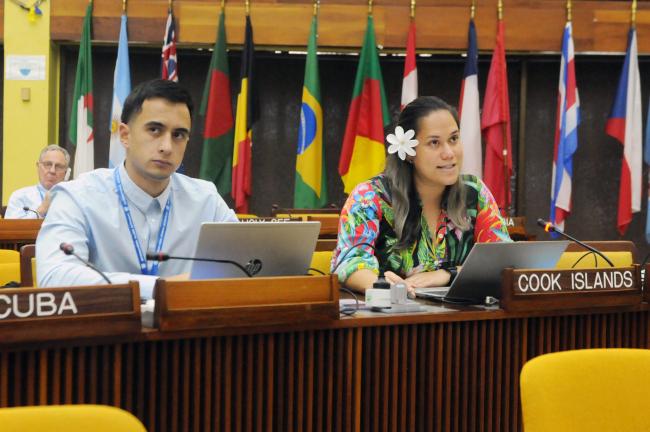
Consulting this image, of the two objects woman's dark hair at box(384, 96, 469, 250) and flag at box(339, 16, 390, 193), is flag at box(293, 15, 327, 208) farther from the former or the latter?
woman's dark hair at box(384, 96, 469, 250)

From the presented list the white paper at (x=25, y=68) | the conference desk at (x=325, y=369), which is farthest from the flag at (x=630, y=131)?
the white paper at (x=25, y=68)

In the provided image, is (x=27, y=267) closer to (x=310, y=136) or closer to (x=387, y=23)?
(x=310, y=136)

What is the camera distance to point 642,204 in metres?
7.80

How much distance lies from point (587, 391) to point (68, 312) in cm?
111

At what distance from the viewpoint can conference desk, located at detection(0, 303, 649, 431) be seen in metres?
1.81

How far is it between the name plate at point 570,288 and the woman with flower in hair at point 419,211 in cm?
60

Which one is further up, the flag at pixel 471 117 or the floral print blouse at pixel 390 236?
the flag at pixel 471 117

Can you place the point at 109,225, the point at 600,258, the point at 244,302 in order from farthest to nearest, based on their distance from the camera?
the point at 600,258 → the point at 109,225 → the point at 244,302

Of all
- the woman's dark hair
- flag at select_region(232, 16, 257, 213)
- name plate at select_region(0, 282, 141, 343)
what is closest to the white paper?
flag at select_region(232, 16, 257, 213)

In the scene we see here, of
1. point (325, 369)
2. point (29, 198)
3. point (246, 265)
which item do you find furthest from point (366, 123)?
point (325, 369)

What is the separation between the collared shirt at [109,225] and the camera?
2.47 m

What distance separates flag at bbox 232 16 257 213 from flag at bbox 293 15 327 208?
1.46ft

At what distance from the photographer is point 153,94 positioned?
2643mm

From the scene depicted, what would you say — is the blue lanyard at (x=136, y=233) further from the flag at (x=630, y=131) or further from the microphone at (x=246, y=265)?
the flag at (x=630, y=131)
